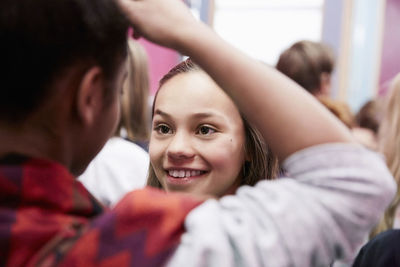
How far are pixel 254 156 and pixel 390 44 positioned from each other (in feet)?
15.7

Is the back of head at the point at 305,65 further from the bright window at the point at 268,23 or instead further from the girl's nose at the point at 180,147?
the bright window at the point at 268,23

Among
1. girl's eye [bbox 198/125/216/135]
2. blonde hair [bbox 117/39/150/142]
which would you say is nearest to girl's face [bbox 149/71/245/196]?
girl's eye [bbox 198/125/216/135]

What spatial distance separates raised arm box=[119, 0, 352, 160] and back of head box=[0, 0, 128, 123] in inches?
2.7

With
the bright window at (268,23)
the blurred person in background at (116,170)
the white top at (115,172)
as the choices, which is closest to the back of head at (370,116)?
the bright window at (268,23)

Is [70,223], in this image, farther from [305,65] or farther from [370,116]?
[370,116]

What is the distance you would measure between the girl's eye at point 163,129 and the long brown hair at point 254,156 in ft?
0.44

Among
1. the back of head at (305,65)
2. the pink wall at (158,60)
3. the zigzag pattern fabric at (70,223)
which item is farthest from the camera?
the pink wall at (158,60)

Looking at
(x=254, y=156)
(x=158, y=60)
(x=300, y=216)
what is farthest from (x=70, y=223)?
(x=158, y=60)

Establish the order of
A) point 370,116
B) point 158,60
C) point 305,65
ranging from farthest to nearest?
point 158,60 < point 370,116 < point 305,65

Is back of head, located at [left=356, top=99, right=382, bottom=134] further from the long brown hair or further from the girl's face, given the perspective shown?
the girl's face

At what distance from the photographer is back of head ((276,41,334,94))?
2.72m

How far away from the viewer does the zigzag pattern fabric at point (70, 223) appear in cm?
67

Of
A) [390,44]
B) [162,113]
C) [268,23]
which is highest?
[162,113]

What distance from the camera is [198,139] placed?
1347 mm
